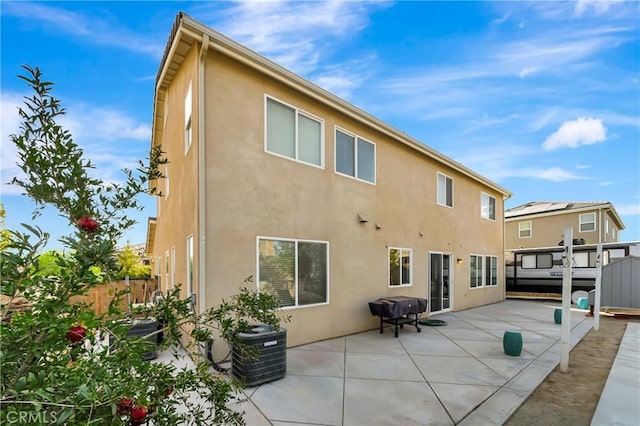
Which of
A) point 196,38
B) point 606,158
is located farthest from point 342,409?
point 606,158

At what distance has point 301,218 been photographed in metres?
7.25

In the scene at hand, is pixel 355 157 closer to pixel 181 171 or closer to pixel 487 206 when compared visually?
pixel 181 171

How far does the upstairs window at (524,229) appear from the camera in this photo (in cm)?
2159

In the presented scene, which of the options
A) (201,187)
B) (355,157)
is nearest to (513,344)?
(355,157)

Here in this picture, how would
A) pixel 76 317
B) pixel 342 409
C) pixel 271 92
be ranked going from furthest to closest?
1. pixel 271 92
2. pixel 342 409
3. pixel 76 317

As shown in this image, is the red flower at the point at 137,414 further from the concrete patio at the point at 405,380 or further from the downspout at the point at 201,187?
the downspout at the point at 201,187

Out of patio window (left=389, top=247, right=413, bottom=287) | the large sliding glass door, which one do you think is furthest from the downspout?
the large sliding glass door

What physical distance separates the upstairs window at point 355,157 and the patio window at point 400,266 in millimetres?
2362

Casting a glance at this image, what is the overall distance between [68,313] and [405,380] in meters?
4.84

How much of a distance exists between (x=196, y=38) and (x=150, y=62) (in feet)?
10.3

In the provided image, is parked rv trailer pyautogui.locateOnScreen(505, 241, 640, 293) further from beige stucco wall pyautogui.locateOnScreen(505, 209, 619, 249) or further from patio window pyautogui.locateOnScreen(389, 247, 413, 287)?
patio window pyautogui.locateOnScreen(389, 247, 413, 287)

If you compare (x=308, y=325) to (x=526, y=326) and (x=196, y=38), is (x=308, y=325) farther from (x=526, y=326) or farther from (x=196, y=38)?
(x=526, y=326)

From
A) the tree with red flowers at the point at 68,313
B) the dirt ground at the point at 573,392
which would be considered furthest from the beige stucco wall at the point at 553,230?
the tree with red flowers at the point at 68,313

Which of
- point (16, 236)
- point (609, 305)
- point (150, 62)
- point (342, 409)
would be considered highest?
point (150, 62)
